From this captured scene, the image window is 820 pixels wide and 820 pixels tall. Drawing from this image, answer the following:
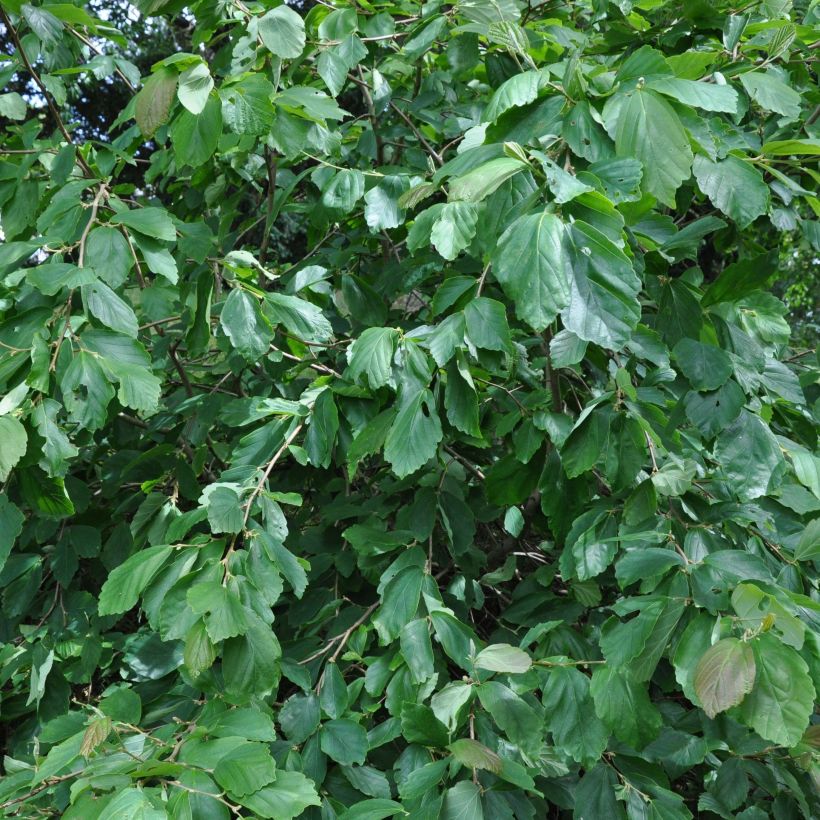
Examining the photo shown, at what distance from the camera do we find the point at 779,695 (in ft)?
3.42

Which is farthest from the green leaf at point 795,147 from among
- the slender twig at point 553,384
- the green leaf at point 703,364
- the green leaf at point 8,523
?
the green leaf at point 8,523

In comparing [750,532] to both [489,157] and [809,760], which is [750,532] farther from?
[489,157]

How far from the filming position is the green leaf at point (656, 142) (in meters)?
1.17

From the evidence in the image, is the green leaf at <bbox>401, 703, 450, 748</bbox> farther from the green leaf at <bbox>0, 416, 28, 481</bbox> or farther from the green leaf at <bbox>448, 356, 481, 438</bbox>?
the green leaf at <bbox>0, 416, 28, 481</bbox>

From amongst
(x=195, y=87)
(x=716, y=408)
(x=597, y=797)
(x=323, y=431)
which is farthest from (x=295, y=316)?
(x=597, y=797)

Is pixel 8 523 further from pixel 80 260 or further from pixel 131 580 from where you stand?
pixel 80 260

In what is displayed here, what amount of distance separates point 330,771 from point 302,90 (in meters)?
1.33

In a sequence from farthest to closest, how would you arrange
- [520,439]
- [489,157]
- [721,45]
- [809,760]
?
[721,45] → [520,439] → [809,760] → [489,157]

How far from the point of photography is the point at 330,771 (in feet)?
5.62

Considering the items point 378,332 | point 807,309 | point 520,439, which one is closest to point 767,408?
point 520,439

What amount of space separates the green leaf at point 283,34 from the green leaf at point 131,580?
3.11ft

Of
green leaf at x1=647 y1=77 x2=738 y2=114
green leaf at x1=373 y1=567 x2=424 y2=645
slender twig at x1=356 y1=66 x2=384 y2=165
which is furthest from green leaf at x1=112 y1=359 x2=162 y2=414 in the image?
slender twig at x1=356 y1=66 x2=384 y2=165

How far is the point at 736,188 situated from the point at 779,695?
28.0 inches

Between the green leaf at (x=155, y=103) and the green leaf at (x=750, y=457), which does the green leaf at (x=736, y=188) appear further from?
the green leaf at (x=155, y=103)
